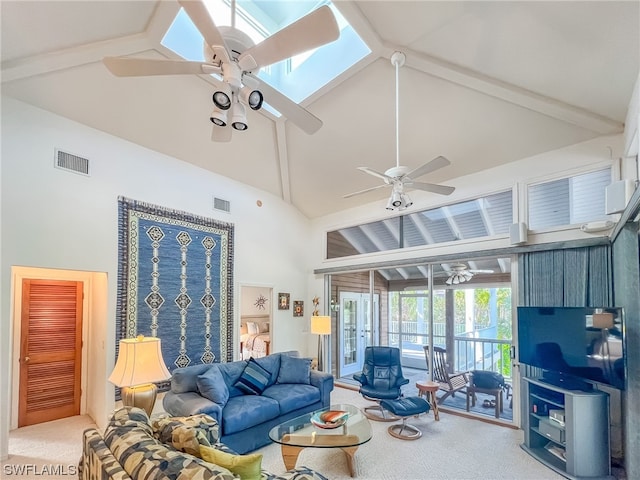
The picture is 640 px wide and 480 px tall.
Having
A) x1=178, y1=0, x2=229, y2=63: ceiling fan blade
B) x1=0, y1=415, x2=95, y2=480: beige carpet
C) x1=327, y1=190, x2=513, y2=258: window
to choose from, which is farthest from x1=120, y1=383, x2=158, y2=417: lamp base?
x1=327, y1=190, x2=513, y2=258: window

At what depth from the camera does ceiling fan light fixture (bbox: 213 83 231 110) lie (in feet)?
7.29

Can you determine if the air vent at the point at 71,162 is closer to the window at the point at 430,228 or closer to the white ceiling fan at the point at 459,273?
the window at the point at 430,228

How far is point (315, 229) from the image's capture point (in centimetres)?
735

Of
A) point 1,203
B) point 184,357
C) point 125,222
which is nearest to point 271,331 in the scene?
point 184,357

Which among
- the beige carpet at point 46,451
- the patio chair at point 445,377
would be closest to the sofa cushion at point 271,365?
the beige carpet at point 46,451

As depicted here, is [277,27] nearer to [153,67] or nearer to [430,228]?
[153,67]

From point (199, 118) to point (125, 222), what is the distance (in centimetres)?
168

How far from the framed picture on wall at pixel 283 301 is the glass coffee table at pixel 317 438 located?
10.8 feet

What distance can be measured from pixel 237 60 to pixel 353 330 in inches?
214

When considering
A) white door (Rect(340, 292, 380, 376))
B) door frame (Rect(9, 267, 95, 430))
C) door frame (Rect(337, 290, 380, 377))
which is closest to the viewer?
door frame (Rect(9, 267, 95, 430))

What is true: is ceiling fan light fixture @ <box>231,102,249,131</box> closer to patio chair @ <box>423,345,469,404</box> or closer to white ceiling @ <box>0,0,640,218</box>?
white ceiling @ <box>0,0,640,218</box>

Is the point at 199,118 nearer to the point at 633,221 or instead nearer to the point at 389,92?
the point at 389,92

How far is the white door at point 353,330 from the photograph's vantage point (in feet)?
21.6

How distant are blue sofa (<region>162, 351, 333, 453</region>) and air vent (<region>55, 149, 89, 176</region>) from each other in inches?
104
